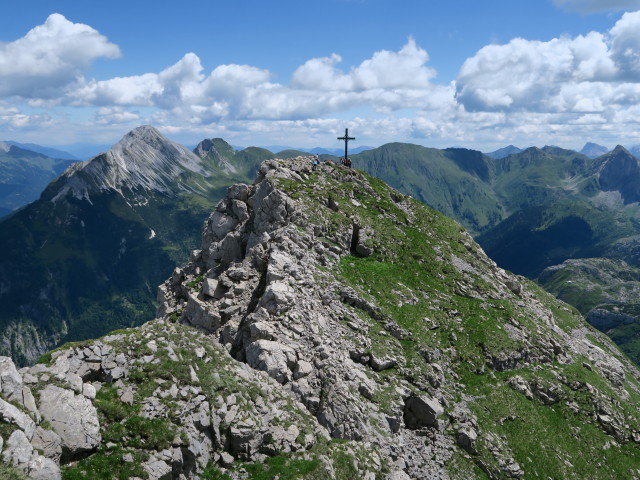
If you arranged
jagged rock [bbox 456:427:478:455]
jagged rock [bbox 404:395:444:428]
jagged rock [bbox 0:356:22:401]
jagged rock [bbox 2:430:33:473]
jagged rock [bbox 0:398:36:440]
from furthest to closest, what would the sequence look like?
jagged rock [bbox 404:395:444:428], jagged rock [bbox 456:427:478:455], jagged rock [bbox 0:356:22:401], jagged rock [bbox 0:398:36:440], jagged rock [bbox 2:430:33:473]

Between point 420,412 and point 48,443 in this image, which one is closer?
point 48,443

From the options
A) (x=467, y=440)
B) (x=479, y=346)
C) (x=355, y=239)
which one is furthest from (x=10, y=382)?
(x=355, y=239)

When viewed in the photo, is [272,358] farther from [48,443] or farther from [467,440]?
[467,440]

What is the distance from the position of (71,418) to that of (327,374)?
17.4 metres

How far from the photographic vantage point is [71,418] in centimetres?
1936

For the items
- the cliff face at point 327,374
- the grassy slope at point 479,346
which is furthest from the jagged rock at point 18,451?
the grassy slope at point 479,346

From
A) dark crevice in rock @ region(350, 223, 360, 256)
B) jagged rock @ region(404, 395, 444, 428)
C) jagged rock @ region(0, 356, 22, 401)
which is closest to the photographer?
jagged rock @ region(0, 356, 22, 401)

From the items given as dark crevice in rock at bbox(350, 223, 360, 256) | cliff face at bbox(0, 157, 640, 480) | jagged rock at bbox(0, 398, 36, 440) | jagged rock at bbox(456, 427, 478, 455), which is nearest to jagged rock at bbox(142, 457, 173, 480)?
cliff face at bbox(0, 157, 640, 480)

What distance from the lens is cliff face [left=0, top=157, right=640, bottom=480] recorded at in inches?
822

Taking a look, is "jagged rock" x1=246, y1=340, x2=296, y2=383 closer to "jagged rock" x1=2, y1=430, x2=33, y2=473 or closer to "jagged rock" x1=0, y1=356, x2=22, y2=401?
"jagged rock" x1=0, y1=356, x2=22, y2=401

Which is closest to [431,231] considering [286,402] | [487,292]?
[487,292]

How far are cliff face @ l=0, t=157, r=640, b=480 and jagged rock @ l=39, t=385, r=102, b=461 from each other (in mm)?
72

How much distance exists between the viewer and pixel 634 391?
54594 millimetres

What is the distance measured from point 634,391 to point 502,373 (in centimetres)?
3019
